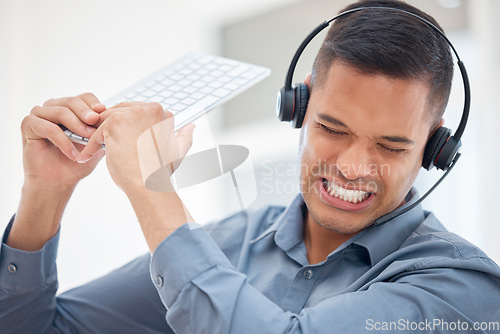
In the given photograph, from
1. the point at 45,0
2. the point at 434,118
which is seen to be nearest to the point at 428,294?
the point at 434,118

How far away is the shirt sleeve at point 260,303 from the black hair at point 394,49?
0.36 meters

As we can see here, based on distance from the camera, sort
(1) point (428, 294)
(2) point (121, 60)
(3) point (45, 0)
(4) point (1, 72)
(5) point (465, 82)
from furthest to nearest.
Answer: (2) point (121, 60) < (3) point (45, 0) < (4) point (1, 72) < (5) point (465, 82) < (1) point (428, 294)

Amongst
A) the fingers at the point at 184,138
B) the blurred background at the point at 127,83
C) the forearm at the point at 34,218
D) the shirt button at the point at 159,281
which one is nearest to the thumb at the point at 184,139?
the fingers at the point at 184,138

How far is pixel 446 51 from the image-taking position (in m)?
1.07

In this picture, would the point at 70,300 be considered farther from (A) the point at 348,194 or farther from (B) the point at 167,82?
(A) the point at 348,194

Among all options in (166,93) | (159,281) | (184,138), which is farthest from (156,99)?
(159,281)

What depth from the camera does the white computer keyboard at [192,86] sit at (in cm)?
99

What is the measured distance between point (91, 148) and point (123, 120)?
9 cm

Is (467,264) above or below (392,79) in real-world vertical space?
below

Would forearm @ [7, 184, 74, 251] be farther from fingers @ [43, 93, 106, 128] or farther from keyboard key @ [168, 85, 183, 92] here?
keyboard key @ [168, 85, 183, 92]

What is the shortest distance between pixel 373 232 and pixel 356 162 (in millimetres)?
154

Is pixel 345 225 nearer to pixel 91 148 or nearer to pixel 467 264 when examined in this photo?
pixel 467 264

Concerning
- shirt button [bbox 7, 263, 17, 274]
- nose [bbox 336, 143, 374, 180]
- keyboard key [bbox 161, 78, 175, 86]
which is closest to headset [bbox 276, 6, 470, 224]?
nose [bbox 336, 143, 374, 180]

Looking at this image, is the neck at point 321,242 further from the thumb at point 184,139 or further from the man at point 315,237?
the thumb at point 184,139
